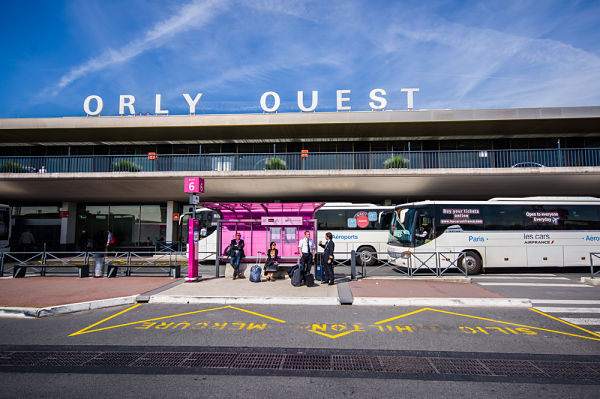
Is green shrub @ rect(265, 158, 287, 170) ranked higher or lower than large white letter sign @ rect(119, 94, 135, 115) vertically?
lower

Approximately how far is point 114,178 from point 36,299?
11731 mm

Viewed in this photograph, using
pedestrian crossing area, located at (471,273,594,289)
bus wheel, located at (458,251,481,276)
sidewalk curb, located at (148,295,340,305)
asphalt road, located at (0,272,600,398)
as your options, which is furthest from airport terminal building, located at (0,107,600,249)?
asphalt road, located at (0,272,600,398)

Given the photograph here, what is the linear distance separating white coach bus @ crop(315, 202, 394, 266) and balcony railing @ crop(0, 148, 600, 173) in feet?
12.7

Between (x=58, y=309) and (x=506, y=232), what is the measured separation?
16282mm

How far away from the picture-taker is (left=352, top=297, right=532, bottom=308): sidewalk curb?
861 centimetres

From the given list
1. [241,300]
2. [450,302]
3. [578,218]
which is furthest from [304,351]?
[578,218]

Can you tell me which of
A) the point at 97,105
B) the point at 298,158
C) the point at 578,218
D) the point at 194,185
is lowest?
the point at 578,218

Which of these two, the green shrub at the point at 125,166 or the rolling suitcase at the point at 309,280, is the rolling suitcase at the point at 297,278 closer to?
the rolling suitcase at the point at 309,280

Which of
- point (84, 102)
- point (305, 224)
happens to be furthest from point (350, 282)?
point (84, 102)

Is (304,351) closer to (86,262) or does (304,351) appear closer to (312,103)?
(86,262)

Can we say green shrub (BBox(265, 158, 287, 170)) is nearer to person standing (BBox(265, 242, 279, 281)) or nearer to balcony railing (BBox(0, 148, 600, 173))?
balcony railing (BBox(0, 148, 600, 173))

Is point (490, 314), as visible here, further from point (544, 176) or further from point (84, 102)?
point (84, 102)

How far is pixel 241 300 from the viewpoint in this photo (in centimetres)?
902

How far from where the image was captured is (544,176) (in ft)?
58.6
